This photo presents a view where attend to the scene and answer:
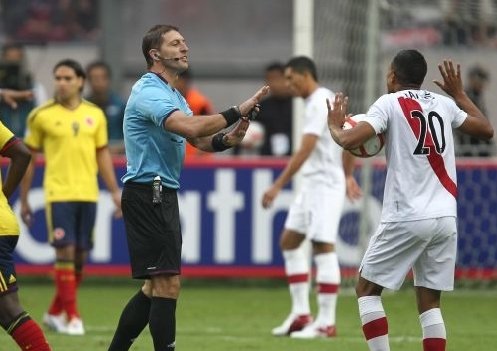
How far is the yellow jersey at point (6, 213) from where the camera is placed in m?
8.27

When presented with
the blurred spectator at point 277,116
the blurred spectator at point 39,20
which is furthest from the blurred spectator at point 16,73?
the blurred spectator at point 277,116

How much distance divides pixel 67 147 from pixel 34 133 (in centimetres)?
33

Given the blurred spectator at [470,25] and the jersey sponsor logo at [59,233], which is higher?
the blurred spectator at [470,25]

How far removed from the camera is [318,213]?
11.8 m

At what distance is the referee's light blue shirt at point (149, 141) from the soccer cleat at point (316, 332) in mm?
3356

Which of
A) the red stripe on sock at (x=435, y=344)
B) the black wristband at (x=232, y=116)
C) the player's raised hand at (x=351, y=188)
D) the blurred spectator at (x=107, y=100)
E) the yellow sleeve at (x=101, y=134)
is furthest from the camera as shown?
the blurred spectator at (x=107, y=100)

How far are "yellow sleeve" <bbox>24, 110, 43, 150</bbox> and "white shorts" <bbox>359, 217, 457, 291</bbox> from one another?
4.42 m

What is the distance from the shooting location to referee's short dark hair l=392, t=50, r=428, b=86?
8508 millimetres

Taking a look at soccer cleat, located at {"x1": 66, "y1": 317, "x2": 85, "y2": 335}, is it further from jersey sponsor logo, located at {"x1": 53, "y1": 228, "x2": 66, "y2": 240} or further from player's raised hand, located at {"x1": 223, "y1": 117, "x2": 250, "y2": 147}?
player's raised hand, located at {"x1": 223, "y1": 117, "x2": 250, "y2": 147}

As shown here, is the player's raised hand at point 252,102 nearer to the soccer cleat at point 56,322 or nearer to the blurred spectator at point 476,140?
the soccer cleat at point 56,322

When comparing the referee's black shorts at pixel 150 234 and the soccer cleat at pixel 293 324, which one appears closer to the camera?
the referee's black shorts at pixel 150 234

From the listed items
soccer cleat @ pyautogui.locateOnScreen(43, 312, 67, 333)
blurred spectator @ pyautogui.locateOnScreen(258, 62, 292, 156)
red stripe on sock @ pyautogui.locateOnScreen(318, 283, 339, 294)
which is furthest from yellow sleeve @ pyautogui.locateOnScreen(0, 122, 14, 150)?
blurred spectator @ pyautogui.locateOnScreen(258, 62, 292, 156)

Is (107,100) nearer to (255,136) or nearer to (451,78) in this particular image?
(255,136)

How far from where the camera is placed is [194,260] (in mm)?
15695
